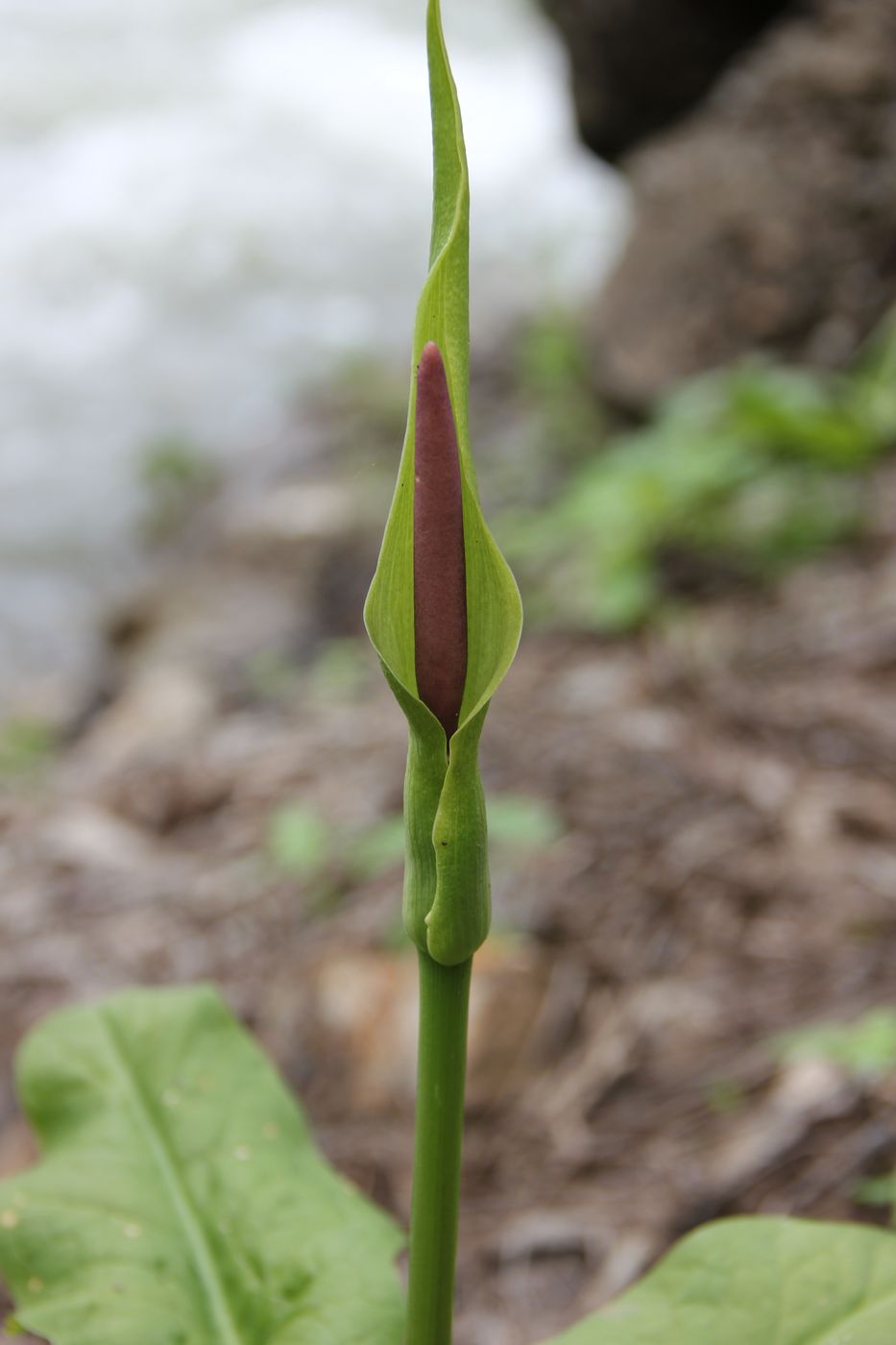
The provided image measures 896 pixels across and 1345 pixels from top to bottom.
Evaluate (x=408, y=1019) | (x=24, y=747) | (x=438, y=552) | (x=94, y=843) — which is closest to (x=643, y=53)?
(x=24, y=747)

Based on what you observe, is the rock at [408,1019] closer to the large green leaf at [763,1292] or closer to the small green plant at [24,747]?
the large green leaf at [763,1292]

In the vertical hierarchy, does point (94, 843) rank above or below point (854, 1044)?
below

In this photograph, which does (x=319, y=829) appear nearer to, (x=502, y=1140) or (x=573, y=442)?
(x=502, y=1140)

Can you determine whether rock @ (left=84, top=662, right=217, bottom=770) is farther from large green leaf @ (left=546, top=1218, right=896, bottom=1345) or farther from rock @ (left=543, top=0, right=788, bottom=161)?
rock @ (left=543, top=0, right=788, bottom=161)

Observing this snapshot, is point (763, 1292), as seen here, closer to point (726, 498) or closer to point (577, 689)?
point (577, 689)

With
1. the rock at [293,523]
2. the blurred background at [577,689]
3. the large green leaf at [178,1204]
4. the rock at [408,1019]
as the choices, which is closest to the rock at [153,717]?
the blurred background at [577,689]

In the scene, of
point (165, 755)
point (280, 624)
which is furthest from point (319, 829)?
point (280, 624)

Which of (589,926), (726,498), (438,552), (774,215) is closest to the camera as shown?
(438,552)
